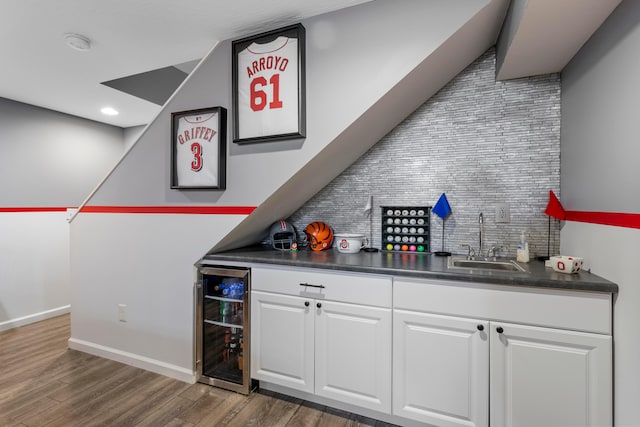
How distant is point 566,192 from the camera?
1.87 metres

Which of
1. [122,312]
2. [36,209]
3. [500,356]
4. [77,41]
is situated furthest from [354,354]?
[36,209]

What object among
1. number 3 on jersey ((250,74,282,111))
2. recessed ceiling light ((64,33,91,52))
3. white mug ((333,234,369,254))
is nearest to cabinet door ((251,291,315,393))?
white mug ((333,234,369,254))

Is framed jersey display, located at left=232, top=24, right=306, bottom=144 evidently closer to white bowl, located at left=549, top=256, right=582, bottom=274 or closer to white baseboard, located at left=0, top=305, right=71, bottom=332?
white bowl, located at left=549, top=256, right=582, bottom=274

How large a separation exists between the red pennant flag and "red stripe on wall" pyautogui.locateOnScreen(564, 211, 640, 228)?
0.07 meters

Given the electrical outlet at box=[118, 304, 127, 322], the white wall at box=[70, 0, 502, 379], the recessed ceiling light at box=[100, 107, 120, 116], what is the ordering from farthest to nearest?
the recessed ceiling light at box=[100, 107, 120, 116]
the electrical outlet at box=[118, 304, 127, 322]
the white wall at box=[70, 0, 502, 379]

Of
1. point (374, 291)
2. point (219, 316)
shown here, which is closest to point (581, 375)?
point (374, 291)

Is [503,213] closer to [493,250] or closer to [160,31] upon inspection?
[493,250]

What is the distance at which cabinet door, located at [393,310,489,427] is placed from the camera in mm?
1566

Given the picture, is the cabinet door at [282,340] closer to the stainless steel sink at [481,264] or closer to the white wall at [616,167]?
the stainless steel sink at [481,264]

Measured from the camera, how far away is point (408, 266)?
175 cm

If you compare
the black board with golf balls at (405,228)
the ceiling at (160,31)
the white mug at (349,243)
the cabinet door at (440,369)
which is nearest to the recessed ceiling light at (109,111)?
the ceiling at (160,31)

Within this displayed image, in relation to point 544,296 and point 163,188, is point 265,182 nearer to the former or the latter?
point 163,188

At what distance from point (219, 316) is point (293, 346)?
2.22 feet

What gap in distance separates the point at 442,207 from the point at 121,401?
242 centimetres
